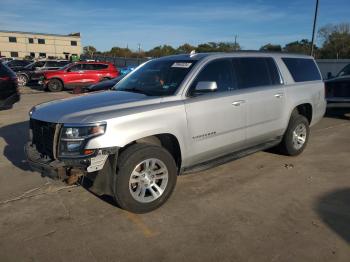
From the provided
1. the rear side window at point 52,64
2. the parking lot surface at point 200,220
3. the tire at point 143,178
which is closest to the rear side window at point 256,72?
the parking lot surface at point 200,220

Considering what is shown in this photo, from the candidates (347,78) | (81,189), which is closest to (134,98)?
(81,189)

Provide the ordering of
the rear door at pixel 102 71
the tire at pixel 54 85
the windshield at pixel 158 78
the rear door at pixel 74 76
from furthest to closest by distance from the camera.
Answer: the rear door at pixel 102 71, the rear door at pixel 74 76, the tire at pixel 54 85, the windshield at pixel 158 78

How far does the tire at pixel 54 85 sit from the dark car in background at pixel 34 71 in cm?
313

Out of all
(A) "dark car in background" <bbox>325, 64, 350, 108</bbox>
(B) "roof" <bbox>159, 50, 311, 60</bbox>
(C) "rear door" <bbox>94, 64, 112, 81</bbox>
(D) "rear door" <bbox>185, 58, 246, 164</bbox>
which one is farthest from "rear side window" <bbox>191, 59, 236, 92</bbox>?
(C) "rear door" <bbox>94, 64, 112, 81</bbox>

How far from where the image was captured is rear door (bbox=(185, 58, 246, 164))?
458 cm

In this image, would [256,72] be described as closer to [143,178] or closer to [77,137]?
[143,178]

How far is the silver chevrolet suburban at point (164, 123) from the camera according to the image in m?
3.84

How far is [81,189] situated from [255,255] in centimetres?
263

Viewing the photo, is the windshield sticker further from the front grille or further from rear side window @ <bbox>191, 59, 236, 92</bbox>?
the front grille

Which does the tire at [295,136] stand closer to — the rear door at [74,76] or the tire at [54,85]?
the rear door at [74,76]

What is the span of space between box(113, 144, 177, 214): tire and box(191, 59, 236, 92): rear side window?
1.19 m

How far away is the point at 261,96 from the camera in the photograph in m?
5.48

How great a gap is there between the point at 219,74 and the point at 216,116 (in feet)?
2.13

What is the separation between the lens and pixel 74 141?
12.4ft
